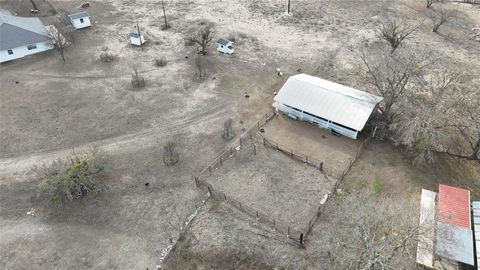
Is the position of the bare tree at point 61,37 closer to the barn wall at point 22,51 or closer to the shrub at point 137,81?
the barn wall at point 22,51

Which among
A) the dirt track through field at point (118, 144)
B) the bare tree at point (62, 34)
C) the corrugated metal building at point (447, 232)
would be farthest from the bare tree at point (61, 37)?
the corrugated metal building at point (447, 232)

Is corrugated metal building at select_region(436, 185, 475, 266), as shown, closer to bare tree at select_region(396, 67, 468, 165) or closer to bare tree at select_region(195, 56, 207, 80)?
bare tree at select_region(396, 67, 468, 165)

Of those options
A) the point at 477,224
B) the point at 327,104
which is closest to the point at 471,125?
Answer: the point at 477,224

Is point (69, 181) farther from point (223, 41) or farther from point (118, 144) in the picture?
point (223, 41)

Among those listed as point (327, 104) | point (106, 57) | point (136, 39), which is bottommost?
point (327, 104)

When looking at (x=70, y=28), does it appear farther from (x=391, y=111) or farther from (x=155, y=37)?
(x=391, y=111)

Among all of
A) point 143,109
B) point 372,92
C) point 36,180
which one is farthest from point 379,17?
point 36,180

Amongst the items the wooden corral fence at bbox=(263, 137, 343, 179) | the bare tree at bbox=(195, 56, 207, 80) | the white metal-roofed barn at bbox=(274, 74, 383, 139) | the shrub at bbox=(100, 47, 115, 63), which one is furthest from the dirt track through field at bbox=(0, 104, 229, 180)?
the shrub at bbox=(100, 47, 115, 63)
